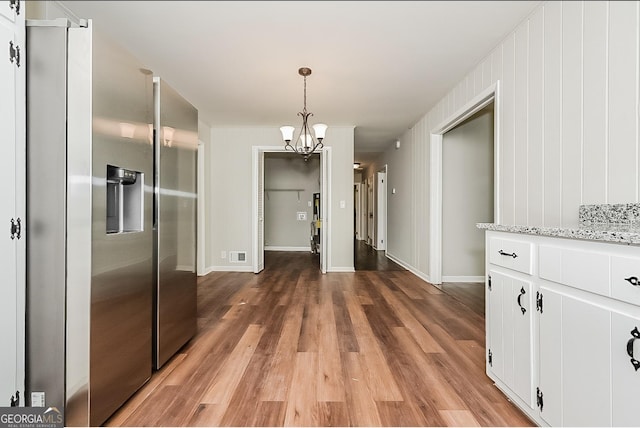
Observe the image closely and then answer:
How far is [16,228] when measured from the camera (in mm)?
1239

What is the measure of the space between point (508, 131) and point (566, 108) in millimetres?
660

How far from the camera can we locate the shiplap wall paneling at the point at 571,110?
5.58 feet

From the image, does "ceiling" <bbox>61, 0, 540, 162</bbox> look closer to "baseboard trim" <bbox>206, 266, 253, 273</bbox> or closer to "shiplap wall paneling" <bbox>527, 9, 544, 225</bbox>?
"shiplap wall paneling" <bbox>527, 9, 544, 225</bbox>

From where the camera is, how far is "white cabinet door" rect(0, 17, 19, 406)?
1187mm

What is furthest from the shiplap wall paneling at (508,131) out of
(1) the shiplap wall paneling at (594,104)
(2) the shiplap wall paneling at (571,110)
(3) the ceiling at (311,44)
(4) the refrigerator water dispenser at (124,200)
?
(4) the refrigerator water dispenser at (124,200)

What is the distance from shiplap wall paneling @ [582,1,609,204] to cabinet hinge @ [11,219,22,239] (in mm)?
2729

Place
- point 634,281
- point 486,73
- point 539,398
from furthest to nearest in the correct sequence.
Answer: point 486,73 < point 539,398 < point 634,281

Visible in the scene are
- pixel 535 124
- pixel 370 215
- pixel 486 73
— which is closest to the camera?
pixel 535 124

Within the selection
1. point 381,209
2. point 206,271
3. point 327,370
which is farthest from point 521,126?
point 381,209

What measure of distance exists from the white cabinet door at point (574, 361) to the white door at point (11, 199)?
2229 millimetres

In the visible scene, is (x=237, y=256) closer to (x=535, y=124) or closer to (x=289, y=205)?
(x=289, y=205)

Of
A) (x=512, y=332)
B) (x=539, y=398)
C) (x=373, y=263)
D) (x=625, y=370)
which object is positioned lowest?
(x=373, y=263)

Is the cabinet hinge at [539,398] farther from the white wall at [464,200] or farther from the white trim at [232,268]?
the white trim at [232,268]

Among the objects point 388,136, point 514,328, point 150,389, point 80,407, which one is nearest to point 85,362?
point 80,407
